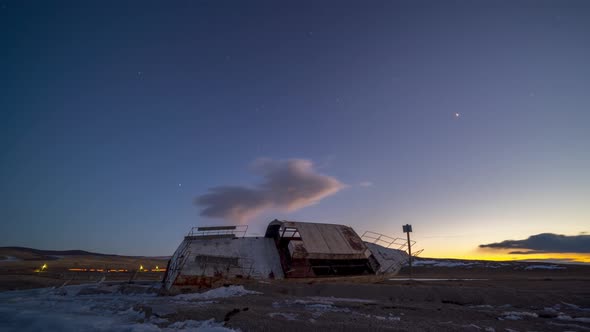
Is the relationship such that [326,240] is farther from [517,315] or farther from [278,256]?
[517,315]

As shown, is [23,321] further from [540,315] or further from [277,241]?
[540,315]

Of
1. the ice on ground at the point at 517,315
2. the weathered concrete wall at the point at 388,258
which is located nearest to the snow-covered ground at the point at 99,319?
the ice on ground at the point at 517,315

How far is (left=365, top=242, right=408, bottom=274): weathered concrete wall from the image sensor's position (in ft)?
62.3

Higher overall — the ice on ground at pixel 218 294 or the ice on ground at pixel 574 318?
the ice on ground at pixel 574 318

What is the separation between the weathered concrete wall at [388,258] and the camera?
19.0m

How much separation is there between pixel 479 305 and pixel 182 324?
931cm

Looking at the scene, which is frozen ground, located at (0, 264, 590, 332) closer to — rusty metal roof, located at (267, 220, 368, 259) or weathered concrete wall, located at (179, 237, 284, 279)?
weathered concrete wall, located at (179, 237, 284, 279)

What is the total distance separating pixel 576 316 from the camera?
8.10m

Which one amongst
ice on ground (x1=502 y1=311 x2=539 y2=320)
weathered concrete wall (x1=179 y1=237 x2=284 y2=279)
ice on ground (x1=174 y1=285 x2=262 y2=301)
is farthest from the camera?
weathered concrete wall (x1=179 y1=237 x2=284 y2=279)

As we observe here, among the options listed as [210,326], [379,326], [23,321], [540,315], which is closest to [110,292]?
[23,321]

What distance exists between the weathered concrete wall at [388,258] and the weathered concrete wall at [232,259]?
6585 millimetres

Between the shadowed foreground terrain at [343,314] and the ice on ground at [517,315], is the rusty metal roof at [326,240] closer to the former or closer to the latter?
the shadowed foreground terrain at [343,314]

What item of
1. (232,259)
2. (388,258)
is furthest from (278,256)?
(388,258)

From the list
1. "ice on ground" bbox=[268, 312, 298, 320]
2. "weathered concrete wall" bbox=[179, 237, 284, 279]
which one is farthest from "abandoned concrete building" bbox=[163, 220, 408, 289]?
"ice on ground" bbox=[268, 312, 298, 320]
